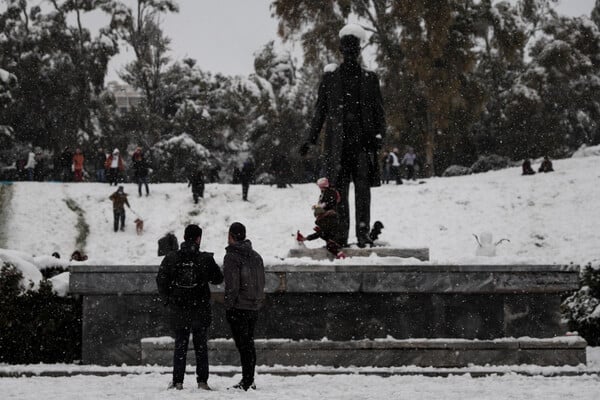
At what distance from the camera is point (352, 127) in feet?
35.2

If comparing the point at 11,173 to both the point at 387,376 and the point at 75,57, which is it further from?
the point at 387,376

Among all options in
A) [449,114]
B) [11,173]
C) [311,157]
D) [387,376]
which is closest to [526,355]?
[387,376]

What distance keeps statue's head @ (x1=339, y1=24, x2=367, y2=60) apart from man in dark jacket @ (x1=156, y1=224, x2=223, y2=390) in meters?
3.88

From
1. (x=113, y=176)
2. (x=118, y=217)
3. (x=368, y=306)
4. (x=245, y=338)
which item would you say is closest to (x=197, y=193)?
(x=118, y=217)

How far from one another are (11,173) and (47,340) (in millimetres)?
30537

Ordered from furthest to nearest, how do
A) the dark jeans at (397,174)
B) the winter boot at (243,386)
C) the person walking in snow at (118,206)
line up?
the dark jeans at (397,174) < the person walking in snow at (118,206) < the winter boot at (243,386)

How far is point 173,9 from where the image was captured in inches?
1687

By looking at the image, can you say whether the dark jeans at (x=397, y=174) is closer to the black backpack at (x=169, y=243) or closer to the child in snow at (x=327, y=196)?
the black backpack at (x=169, y=243)

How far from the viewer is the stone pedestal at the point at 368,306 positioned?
9.29m

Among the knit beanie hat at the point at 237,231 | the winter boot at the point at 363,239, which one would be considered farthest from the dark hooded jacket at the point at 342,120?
the knit beanie hat at the point at 237,231

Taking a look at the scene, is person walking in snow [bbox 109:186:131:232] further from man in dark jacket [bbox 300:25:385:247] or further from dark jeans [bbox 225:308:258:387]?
dark jeans [bbox 225:308:258:387]

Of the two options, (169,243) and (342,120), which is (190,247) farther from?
(342,120)

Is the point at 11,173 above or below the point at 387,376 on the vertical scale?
above

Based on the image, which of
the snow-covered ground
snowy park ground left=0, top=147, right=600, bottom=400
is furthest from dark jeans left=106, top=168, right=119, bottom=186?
the snow-covered ground
